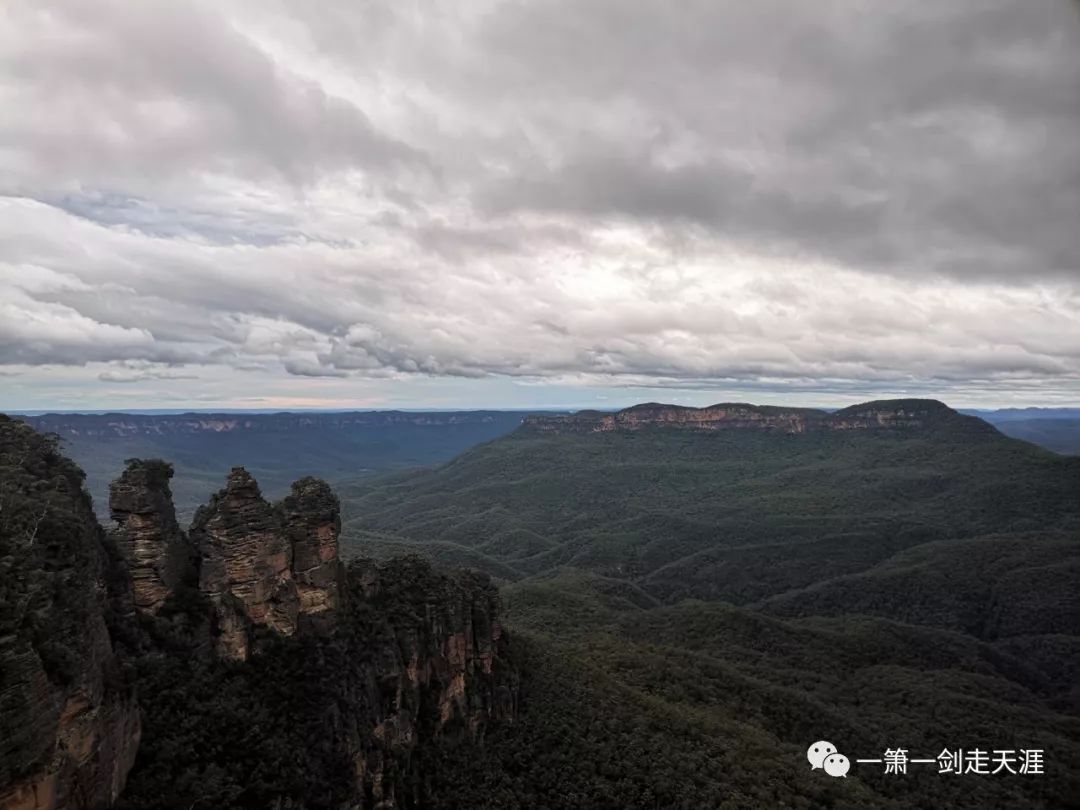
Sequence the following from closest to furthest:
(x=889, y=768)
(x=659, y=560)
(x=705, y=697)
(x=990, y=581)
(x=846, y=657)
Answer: (x=889, y=768), (x=705, y=697), (x=846, y=657), (x=990, y=581), (x=659, y=560)

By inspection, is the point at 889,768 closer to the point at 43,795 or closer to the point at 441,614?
the point at 441,614

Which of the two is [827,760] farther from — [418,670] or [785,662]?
[785,662]

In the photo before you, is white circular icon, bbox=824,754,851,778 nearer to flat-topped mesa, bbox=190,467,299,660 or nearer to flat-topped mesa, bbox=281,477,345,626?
flat-topped mesa, bbox=281,477,345,626

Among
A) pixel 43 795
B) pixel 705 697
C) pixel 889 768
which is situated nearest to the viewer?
pixel 43 795

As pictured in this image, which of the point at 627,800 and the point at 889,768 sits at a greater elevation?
the point at 627,800

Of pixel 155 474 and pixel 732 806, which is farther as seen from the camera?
pixel 732 806

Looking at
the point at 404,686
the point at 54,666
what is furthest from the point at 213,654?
the point at 404,686

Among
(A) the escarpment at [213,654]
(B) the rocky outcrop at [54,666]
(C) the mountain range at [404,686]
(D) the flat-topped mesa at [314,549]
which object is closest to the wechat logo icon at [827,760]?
(C) the mountain range at [404,686]

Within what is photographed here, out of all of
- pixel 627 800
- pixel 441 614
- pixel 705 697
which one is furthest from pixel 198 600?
pixel 705 697
